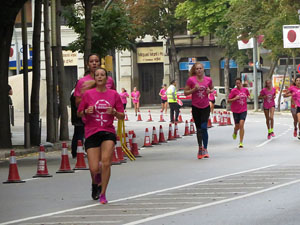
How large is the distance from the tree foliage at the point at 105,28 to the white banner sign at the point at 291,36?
1513cm

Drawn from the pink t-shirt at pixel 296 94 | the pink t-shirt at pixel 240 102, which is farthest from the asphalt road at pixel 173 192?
the pink t-shirt at pixel 296 94

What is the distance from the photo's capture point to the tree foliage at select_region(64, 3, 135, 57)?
2986cm

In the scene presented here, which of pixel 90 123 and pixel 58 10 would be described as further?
pixel 58 10

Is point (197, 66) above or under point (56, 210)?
above

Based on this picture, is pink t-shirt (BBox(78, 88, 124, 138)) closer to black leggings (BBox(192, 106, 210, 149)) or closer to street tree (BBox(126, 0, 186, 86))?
black leggings (BBox(192, 106, 210, 149))

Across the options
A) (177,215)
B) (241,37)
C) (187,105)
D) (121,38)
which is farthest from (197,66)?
(187,105)

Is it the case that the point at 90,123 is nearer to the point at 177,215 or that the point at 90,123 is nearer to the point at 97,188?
the point at 97,188

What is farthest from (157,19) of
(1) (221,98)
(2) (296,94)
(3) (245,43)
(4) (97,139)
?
(4) (97,139)

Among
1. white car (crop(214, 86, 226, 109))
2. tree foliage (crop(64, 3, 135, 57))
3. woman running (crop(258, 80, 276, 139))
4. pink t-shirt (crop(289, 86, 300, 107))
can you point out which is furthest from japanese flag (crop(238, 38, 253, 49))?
pink t-shirt (crop(289, 86, 300, 107))

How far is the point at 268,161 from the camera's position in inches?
683

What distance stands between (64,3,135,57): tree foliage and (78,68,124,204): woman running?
60.9 ft

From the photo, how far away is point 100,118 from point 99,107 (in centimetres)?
13

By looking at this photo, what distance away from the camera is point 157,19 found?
199 ft

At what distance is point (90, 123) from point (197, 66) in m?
7.32
